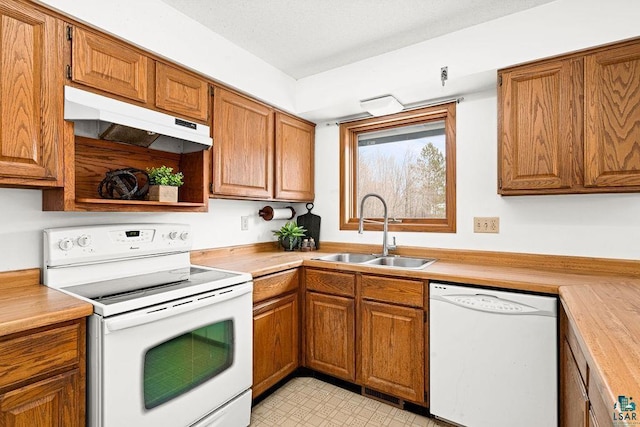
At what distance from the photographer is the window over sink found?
2.49 meters

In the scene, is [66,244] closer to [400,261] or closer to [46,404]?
[46,404]

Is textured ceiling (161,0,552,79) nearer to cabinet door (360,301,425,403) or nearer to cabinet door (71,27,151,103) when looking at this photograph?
cabinet door (71,27,151,103)

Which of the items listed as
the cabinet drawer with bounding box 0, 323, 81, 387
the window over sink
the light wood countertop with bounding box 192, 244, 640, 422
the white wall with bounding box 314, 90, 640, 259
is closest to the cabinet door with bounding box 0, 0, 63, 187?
the cabinet drawer with bounding box 0, 323, 81, 387

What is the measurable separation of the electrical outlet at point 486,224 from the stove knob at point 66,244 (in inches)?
94.4

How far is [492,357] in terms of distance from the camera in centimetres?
169

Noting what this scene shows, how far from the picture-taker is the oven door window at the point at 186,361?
4.50 feet

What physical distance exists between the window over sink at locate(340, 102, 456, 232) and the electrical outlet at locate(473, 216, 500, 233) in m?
0.15

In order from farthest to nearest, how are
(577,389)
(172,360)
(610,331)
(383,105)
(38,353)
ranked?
(383,105) < (172,360) < (577,389) < (38,353) < (610,331)

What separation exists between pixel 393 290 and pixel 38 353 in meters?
1.66

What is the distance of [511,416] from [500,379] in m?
0.18

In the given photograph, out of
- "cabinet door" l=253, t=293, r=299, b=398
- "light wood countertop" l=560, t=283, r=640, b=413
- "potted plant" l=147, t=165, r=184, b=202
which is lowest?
"cabinet door" l=253, t=293, r=299, b=398

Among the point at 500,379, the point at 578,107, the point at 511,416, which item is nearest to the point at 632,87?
the point at 578,107

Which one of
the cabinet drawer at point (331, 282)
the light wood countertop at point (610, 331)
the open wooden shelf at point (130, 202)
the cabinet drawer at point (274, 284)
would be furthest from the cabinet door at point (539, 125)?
the open wooden shelf at point (130, 202)

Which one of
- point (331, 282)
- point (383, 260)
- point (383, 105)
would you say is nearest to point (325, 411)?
point (331, 282)
